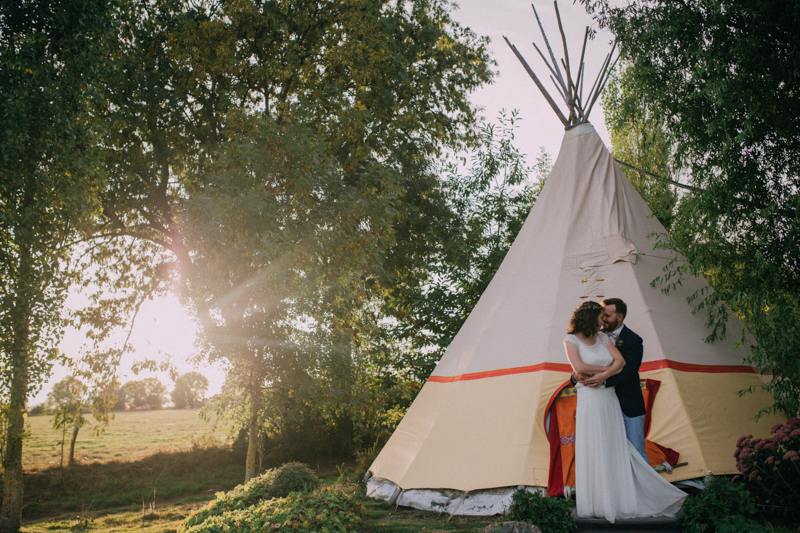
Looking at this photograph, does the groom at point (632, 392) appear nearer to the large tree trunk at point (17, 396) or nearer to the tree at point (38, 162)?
the tree at point (38, 162)

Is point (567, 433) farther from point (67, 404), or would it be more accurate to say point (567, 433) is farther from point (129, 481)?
point (129, 481)

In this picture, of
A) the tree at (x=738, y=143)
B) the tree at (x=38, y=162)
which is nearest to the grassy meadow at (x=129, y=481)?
the tree at (x=38, y=162)

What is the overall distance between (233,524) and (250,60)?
10015 millimetres

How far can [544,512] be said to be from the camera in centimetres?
390

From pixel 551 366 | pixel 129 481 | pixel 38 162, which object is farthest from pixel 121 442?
pixel 551 366

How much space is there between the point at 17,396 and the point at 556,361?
24.0ft

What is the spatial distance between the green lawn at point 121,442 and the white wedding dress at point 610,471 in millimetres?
7575


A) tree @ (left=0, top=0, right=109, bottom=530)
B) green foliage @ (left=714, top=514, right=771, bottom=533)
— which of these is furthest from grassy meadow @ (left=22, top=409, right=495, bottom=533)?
green foliage @ (left=714, top=514, right=771, bottom=533)

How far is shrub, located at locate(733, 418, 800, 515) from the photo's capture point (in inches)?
147

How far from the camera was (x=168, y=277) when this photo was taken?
11234mm

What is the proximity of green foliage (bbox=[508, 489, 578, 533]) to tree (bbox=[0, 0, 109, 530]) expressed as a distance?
6961mm

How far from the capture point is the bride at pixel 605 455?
381 cm

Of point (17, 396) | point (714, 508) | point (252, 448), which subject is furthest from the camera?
point (252, 448)

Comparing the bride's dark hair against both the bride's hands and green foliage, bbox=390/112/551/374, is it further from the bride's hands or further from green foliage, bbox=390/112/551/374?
green foliage, bbox=390/112/551/374
